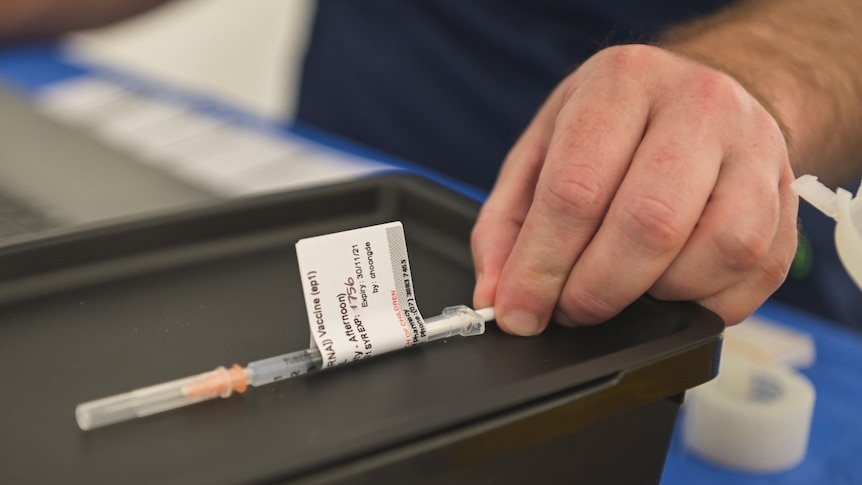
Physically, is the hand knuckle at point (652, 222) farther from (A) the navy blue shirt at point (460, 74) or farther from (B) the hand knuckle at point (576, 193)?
(A) the navy blue shirt at point (460, 74)

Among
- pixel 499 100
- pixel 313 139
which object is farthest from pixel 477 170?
pixel 313 139

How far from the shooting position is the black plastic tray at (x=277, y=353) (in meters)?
0.31

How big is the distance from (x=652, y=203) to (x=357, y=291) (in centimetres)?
14

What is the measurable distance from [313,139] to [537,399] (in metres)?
0.77

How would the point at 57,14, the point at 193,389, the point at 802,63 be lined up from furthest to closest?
1. the point at 57,14
2. the point at 802,63
3. the point at 193,389

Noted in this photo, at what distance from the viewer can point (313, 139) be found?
105cm

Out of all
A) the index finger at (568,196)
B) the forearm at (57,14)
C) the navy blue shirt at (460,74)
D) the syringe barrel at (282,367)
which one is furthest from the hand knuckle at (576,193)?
Result: the forearm at (57,14)

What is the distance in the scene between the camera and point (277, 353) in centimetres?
40

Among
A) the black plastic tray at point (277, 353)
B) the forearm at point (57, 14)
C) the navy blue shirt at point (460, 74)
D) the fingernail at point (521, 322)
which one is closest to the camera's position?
the black plastic tray at point (277, 353)

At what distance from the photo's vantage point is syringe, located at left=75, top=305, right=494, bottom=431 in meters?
0.33

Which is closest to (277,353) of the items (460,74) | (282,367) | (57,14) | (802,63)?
(282,367)

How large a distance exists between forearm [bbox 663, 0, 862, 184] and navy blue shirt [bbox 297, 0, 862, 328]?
→ 19 centimetres

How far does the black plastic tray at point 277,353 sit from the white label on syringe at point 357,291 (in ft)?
0.05

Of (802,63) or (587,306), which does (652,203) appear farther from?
(802,63)
